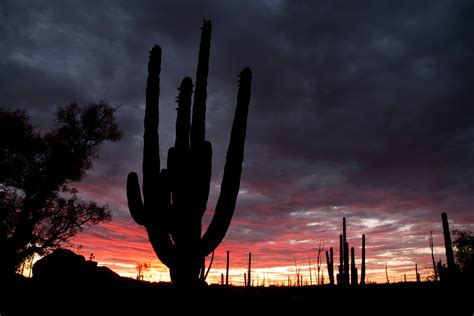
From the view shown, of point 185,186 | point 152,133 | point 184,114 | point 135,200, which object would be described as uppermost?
point 184,114

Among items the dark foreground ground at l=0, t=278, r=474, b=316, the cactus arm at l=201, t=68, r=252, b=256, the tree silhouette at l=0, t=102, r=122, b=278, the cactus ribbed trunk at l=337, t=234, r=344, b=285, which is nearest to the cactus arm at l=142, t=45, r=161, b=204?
the cactus arm at l=201, t=68, r=252, b=256

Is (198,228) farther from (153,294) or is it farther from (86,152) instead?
(86,152)

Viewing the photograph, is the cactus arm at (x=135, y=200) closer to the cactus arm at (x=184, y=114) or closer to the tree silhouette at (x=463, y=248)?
the cactus arm at (x=184, y=114)

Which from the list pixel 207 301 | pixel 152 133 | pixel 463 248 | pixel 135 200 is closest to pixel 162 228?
pixel 135 200

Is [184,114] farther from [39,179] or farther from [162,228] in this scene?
[39,179]

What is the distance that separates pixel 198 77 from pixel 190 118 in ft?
3.83

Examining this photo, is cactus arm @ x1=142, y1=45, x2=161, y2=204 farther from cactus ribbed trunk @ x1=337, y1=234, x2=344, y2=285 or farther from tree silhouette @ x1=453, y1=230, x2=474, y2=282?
tree silhouette @ x1=453, y1=230, x2=474, y2=282

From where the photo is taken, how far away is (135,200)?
31.8ft

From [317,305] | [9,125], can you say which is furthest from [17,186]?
[317,305]

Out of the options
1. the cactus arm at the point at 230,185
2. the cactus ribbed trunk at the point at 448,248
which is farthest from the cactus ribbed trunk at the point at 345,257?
the cactus arm at the point at 230,185

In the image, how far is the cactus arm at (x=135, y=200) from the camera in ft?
31.4

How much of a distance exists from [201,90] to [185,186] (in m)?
2.71

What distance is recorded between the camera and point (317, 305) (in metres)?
12.2

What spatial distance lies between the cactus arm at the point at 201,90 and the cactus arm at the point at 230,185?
2.85 feet
